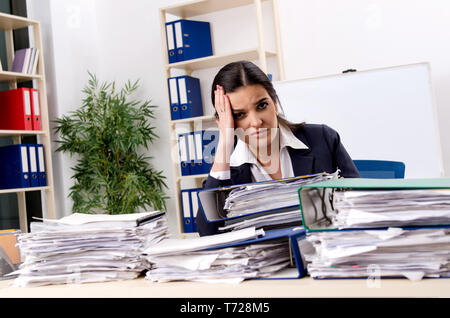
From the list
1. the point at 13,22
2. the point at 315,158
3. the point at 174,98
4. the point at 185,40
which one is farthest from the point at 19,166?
the point at 315,158

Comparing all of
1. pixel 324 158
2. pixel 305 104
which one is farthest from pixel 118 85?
pixel 324 158

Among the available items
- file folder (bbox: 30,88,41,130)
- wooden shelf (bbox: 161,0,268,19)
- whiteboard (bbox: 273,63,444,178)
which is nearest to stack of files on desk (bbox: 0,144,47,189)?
file folder (bbox: 30,88,41,130)

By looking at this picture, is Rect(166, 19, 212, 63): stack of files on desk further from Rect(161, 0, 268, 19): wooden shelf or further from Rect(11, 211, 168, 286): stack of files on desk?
Rect(11, 211, 168, 286): stack of files on desk

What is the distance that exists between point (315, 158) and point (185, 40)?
2.63 m

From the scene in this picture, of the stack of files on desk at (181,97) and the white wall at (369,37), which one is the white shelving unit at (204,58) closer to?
the stack of files on desk at (181,97)

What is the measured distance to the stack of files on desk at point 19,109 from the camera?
378cm

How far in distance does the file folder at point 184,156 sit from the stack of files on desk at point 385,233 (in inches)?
130

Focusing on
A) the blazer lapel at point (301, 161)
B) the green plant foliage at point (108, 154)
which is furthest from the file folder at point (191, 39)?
the blazer lapel at point (301, 161)

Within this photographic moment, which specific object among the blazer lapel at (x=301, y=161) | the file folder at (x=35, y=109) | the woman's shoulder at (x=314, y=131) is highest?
the file folder at (x=35, y=109)

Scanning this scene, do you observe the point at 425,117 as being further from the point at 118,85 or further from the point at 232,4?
the point at 118,85

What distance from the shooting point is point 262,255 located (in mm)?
733

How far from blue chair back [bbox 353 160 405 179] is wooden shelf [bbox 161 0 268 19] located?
210cm

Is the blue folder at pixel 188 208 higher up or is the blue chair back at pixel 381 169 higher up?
the blue chair back at pixel 381 169

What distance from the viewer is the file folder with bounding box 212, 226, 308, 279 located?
2.29 ft
